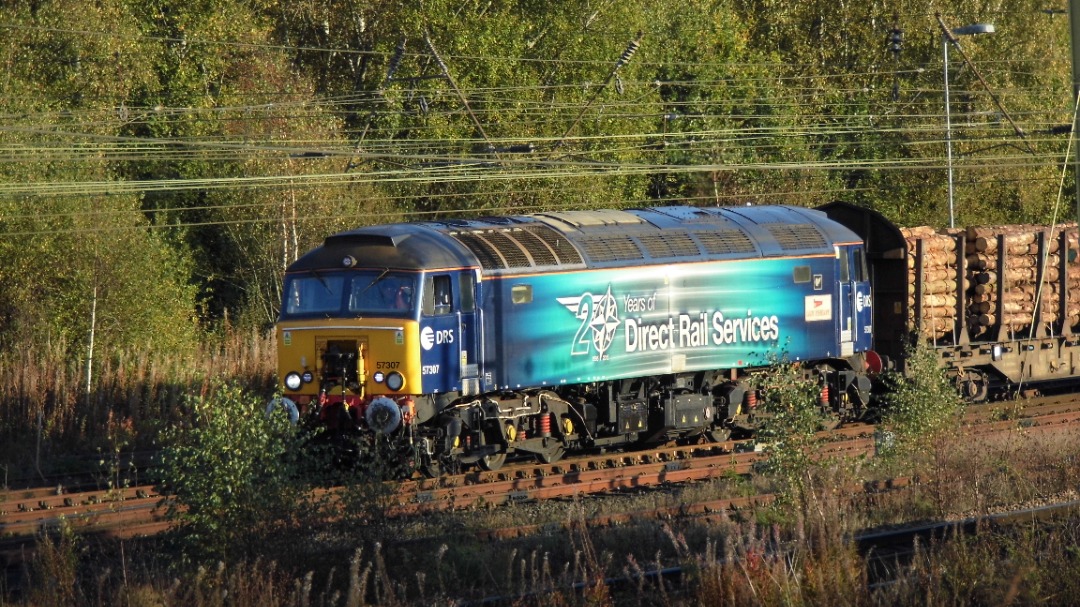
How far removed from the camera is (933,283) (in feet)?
67.4

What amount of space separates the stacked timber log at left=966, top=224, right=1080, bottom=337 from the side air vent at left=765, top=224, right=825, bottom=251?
11.0 ft

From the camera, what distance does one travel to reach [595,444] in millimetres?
17750

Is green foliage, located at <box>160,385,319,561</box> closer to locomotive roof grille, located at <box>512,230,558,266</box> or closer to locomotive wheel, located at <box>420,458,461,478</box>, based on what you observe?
locomotive wheel, located at <box>420,458,461,478</box>

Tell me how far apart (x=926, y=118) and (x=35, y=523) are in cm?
3005

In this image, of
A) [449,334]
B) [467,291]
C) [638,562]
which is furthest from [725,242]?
[638,562]

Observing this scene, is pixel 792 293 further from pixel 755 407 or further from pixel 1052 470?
pixel 1052 470

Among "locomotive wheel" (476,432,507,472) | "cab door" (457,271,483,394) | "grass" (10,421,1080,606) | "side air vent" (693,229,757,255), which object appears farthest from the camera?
"side air vent" (693,229,757,255)

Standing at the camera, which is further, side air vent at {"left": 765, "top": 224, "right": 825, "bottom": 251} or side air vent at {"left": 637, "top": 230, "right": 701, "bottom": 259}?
side air vent at {"left": 765, "top": 224, "right": 825, "bottom": 251}

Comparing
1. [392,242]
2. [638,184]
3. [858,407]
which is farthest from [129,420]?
[638,184]

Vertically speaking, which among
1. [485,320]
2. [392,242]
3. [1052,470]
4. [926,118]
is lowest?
[1052,470]

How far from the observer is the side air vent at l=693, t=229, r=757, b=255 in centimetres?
1827

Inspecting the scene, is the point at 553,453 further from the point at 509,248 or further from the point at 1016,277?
the point at 1016,277

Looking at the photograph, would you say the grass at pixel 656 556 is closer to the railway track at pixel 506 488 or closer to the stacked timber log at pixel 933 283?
the railway track at pixel 506 488

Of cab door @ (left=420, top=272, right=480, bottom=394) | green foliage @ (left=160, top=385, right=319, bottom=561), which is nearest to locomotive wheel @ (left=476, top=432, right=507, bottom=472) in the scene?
cab door @ (left=420, top=272, right=480, bottom=394)
